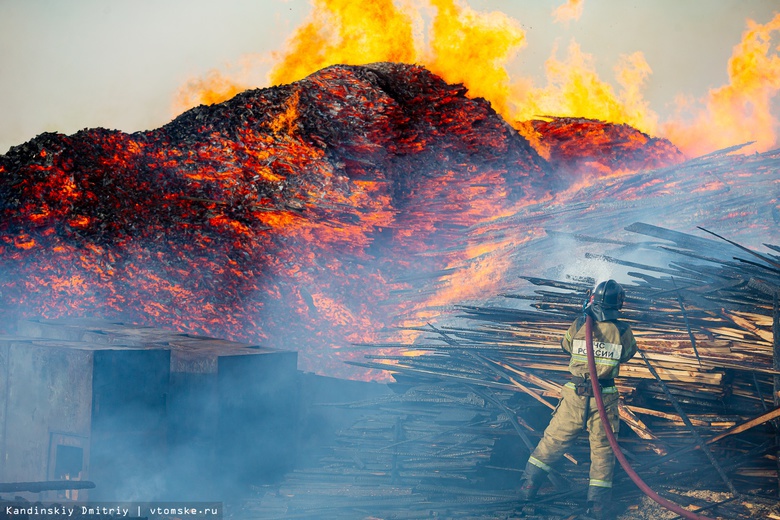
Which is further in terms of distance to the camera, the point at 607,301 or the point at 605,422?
the point at 607,301

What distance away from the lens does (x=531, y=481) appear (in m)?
5.21

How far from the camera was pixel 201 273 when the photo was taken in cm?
1088

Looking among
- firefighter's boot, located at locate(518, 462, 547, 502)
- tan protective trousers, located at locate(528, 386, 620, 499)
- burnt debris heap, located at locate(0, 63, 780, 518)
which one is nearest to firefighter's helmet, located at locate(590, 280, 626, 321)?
tan protective trousers, located at locate(528, 386, 620, 499)

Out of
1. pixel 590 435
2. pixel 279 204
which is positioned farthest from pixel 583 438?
pixel 279 204

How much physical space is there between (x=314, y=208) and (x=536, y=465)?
8.49 metres

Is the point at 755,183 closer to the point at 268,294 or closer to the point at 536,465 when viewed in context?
the point at 536,465

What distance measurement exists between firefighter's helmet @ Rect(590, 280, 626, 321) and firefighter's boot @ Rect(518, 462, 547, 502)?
1.31 metres

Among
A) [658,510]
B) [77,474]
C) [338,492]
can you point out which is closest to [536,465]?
[658,510]

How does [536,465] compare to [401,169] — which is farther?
[401,169]

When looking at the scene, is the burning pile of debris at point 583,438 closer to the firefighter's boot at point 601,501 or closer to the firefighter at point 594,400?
the firefighter's boot at point 601,501

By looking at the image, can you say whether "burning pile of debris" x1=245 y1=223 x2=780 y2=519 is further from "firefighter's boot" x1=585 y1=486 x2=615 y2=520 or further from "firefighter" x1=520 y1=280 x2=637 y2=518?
"firefighter" x1=520 y1=280 x2=637 y2=518

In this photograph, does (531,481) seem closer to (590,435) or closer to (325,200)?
(590,435)

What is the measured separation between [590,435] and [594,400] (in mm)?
274

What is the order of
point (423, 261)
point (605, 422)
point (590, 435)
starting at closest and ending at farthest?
1. point (605, 422)
2. point (590, 435)
3. point (423, 261)
